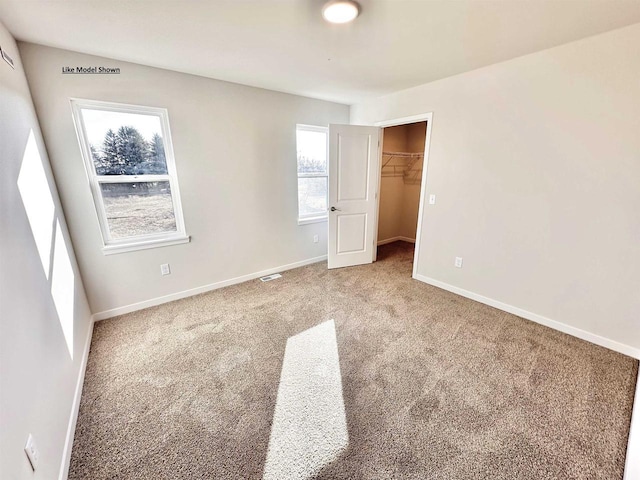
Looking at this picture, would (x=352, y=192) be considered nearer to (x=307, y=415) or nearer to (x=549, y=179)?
(x=549, y=179)

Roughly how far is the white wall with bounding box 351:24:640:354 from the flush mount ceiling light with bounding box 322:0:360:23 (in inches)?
64.4

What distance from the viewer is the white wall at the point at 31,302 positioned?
3.23 feet

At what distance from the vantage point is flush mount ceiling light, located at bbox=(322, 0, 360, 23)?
146 centimetres

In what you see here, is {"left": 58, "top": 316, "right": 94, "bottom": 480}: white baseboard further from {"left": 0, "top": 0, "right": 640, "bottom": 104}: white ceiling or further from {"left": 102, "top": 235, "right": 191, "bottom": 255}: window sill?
{"left": 0, "top": 0, "right": 640, "bottom": 104}: white ceiling

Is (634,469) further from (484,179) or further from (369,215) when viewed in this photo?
(369,215)

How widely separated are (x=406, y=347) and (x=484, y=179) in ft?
6.05

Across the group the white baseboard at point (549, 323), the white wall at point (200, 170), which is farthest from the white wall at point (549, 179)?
the white wall at point (200, 170)

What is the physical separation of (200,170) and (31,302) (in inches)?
72.9

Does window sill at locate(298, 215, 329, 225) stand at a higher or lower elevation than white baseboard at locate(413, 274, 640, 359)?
higher

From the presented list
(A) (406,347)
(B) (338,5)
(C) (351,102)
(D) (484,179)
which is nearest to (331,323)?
(A) (406,347)

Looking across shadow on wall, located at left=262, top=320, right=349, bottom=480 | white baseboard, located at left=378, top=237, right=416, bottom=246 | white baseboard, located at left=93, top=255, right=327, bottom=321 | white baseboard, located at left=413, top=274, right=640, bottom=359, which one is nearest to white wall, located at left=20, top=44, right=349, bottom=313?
white baseboard, located at left=93, top=255, right=327, bottom=321

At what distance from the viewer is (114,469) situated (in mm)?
1269

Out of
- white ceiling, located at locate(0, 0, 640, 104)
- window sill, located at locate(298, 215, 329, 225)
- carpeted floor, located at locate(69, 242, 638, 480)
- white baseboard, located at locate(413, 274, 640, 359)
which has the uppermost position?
white ceiling, located at locate(0, 0, 640, 104)

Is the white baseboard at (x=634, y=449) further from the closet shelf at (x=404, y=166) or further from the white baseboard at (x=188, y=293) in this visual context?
the closet shelf at (x=404, y=166)
